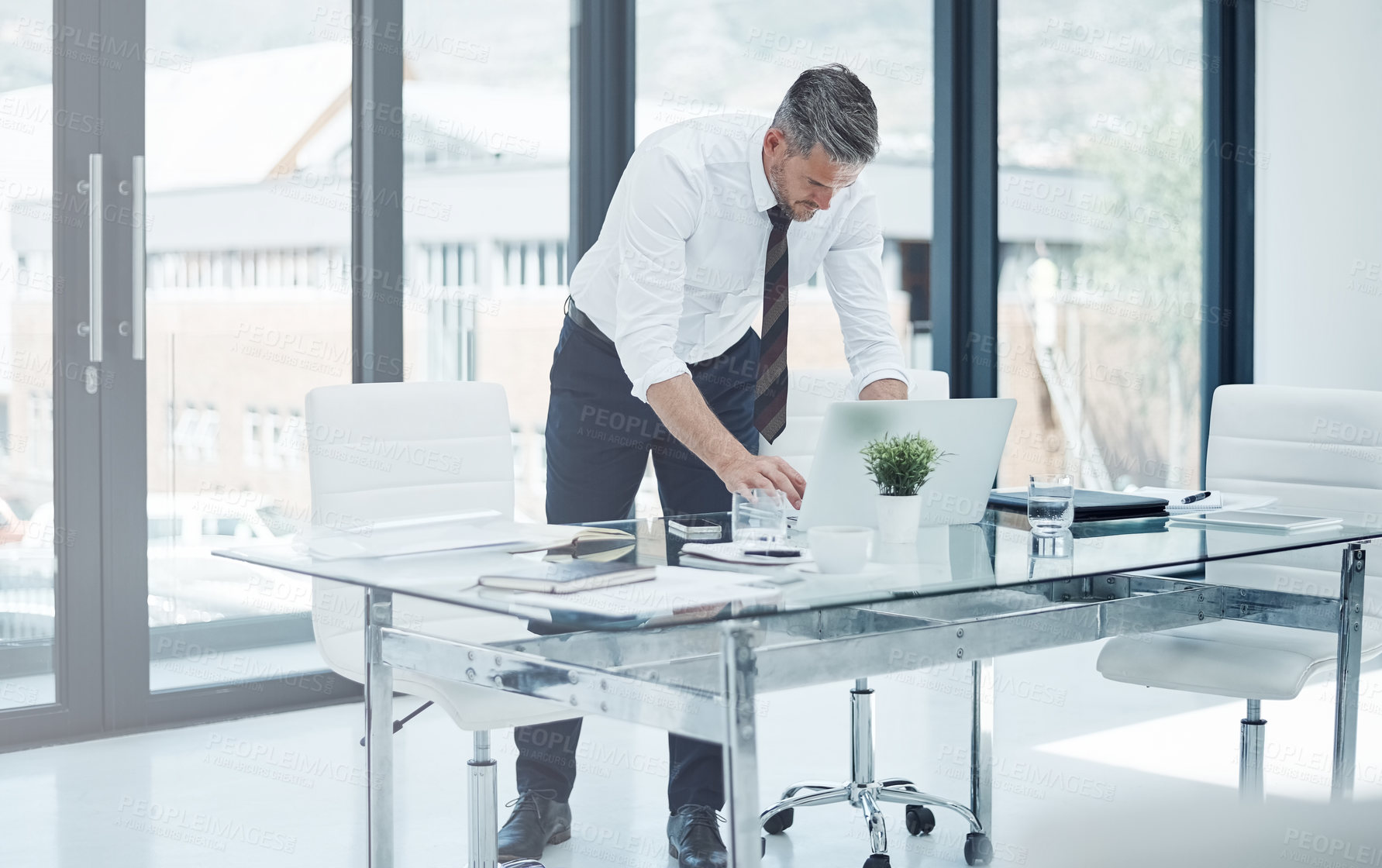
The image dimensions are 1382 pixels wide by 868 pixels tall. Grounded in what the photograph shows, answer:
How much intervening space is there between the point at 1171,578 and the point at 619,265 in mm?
1097

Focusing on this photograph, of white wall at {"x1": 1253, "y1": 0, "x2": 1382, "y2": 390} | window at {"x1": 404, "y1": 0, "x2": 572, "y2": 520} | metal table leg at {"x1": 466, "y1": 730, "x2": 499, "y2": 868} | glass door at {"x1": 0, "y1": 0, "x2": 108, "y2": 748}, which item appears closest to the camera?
metal table leg at {"x1": 466, "y1": 730, "x2": 499, "y2": 868}

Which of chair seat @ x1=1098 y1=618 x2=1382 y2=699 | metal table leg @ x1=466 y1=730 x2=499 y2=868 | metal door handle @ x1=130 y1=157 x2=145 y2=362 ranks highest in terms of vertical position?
metal door handle @ x1=130 y1=157 x2=145 y2=362

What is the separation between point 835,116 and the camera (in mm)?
2324

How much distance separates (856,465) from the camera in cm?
209

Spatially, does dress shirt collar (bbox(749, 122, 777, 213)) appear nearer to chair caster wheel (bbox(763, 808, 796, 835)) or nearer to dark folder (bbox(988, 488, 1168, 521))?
dark folder (bbox(988, 488, 1168, 521))

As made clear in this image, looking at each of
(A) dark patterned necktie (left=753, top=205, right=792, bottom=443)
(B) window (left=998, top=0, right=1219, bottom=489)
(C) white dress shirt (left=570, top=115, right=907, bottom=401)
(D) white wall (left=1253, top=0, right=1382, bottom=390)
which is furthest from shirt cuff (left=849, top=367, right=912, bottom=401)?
(D) white wall (left=1253, top=0, right=1382, bottom=390)

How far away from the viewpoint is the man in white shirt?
2479 millimetres

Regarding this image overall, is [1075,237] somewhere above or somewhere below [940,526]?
above

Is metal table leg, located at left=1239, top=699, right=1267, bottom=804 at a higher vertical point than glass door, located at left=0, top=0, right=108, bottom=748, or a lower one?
lower

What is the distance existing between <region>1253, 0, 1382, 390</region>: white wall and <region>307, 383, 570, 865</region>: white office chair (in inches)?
127

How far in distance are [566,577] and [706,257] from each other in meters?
1.09

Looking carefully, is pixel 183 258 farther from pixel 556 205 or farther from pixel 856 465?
pixel 856 465

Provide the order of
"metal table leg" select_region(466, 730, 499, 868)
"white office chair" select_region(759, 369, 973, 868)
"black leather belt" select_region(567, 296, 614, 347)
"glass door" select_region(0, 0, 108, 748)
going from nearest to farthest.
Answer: "metal table leg" select_region(466, 730, 499, 868) → "white office chair" select_region(759, 369, 973, 868) → "black leather belt" select_region(567, 296, 614, 347) → "glass door" select_region(0, 0, 108, 748)

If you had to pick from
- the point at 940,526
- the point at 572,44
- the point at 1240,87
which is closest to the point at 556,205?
the point at 572,44
